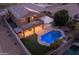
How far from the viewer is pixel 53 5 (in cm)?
207

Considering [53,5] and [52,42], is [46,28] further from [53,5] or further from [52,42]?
[53,5]

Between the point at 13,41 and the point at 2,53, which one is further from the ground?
the point at 13,41

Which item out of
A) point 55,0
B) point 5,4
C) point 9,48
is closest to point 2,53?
point 9,48

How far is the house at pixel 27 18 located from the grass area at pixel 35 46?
81 mm

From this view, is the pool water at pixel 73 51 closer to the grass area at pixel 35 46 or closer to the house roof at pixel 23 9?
the grass area at pixel 35 46

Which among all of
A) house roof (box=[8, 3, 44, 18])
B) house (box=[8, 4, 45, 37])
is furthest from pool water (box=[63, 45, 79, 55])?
house roof (box=[8, 3, 44, 18])

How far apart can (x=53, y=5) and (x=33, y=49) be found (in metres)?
0.67

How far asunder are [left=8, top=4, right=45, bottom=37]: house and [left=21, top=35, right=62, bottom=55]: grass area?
0.08 metres

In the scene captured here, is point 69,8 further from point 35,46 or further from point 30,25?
point 35,46

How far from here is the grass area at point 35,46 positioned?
196 centimetres

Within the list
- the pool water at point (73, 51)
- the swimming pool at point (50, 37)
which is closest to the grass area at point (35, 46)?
the swimming pool at point (50, 37)

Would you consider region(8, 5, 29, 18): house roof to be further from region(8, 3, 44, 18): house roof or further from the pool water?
the pool water

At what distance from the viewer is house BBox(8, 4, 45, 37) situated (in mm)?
1995
